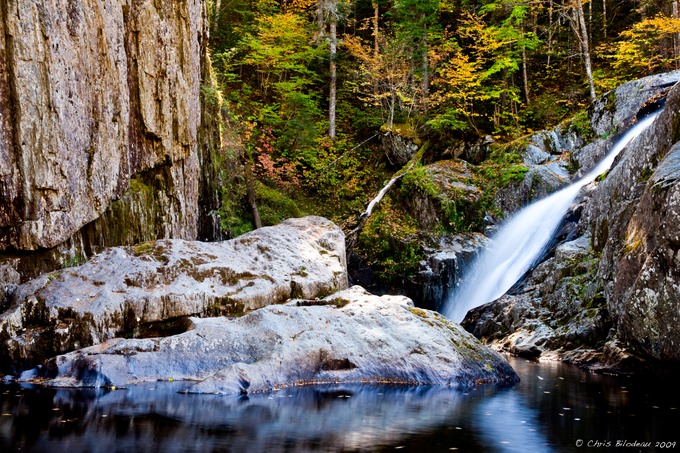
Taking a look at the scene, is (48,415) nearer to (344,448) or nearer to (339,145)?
(344,448)

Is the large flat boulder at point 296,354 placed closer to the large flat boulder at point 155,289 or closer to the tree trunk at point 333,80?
the large flat boulder at point 155,289

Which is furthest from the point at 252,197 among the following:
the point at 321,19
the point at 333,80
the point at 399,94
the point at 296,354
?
the point at 296,354

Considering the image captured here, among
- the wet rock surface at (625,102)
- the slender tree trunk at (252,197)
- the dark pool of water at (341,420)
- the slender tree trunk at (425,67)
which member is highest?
the slender tree trunk at (425,67)

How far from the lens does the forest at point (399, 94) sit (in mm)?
19906

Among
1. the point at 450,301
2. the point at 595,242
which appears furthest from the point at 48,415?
the point at 450,301

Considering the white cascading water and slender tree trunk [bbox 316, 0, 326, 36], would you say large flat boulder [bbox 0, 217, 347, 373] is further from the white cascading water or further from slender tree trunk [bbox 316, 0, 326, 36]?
slender tree trunk [bbox 316, 0, 326, 36]

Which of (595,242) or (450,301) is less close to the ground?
(595,242)

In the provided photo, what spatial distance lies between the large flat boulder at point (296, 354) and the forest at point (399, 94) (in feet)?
30.5

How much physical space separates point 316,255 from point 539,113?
14.8m

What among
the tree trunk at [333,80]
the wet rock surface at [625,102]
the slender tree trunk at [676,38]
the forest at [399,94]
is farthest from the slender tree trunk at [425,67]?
the slender tree trunk at [676,38]

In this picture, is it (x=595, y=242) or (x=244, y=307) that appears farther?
(x=595, y=242)

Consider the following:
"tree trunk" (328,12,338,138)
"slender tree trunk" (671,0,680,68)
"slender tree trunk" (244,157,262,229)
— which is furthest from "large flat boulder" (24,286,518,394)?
"slender tree trunk" (671,0,680,68)

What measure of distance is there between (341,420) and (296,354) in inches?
89.5

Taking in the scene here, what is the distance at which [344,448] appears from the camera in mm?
5328
